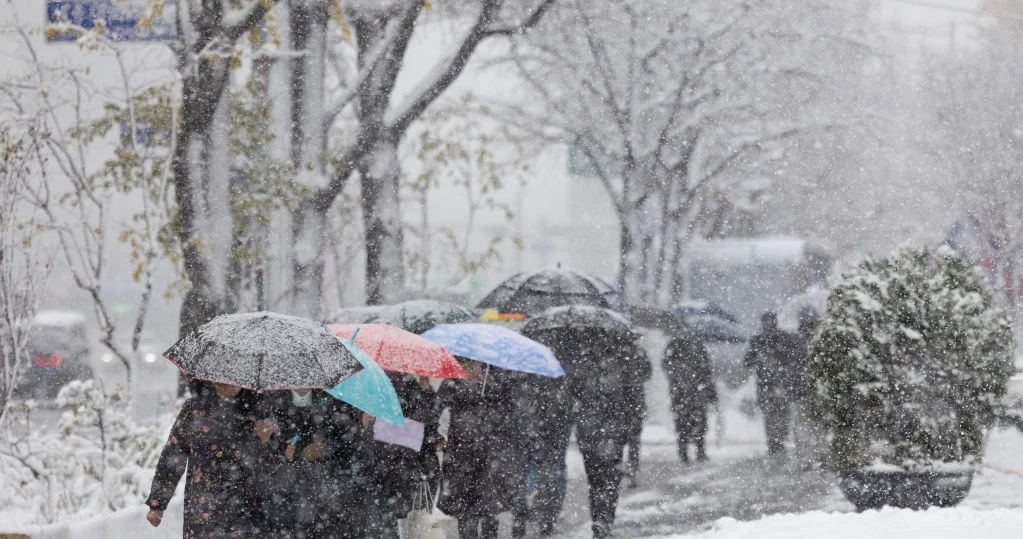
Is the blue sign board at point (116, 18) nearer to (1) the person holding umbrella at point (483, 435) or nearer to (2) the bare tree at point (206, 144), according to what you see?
(2) the bare tree at point (206, 144)

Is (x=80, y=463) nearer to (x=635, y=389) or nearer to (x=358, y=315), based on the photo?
(x=358, y=315)

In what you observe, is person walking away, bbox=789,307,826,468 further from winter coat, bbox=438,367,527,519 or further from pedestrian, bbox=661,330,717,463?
winter coat, bbox=438,367,527,519

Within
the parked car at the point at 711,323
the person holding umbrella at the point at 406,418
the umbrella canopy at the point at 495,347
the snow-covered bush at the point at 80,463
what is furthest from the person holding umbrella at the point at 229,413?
the parked car at the point at 711,323

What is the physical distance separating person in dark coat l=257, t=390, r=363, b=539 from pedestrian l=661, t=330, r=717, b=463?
8.11m

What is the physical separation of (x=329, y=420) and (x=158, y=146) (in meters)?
6.31

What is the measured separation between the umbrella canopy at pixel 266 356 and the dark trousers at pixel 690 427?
29.0ft

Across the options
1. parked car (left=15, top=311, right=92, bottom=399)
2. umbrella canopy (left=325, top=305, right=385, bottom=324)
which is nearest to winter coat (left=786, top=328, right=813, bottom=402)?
umbrella canopy (left=325, top=305, right=385, bottom=324)

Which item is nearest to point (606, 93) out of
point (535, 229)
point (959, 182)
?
point (959, 182)

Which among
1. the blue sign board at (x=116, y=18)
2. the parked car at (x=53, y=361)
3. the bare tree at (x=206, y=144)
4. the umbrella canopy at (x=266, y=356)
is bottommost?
the parked car at (x=53, y=361)

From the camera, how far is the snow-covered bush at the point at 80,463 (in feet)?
27.7

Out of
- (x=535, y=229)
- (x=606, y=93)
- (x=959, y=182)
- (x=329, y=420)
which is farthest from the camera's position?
(x=535, y=229)

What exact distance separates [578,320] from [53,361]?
39.3 ft

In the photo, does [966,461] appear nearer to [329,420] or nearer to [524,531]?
[524,531]

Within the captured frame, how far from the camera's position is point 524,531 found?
9.27 m
